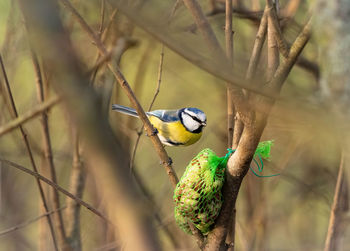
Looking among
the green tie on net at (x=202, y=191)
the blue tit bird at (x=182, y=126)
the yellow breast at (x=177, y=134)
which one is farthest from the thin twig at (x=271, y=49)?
the yellow breast at (x=177, y=134)

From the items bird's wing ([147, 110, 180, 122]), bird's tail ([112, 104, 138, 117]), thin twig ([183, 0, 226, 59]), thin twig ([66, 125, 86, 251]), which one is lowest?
thin twig ([183, 0, 226, 59])

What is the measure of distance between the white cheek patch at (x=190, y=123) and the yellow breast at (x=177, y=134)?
3 cm

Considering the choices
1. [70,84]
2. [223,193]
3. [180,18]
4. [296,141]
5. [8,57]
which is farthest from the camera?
[296,141]

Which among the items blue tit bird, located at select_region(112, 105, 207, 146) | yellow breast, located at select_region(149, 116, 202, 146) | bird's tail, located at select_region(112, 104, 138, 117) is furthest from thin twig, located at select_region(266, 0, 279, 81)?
yellow breast, located at select_region(149, 116, 202, 146)

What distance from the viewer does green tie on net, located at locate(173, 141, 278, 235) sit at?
1.55 m

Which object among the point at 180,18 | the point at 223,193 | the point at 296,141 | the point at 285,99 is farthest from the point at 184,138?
the point at 285,99

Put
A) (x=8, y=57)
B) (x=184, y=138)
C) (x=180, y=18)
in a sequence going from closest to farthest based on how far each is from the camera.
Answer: (x=180, y=18)
(x=8, y=57)
(x=184, y=138)

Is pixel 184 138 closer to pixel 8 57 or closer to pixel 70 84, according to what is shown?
pixel 8 57

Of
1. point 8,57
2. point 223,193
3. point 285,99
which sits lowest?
point 285,99

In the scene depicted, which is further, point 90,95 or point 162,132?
point 162,132

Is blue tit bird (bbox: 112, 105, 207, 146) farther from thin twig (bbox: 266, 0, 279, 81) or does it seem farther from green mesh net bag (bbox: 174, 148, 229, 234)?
thin twig (bbox: 266, 0, 279, 81)

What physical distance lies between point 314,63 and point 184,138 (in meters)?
1.04

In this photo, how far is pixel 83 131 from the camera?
2.40 feet

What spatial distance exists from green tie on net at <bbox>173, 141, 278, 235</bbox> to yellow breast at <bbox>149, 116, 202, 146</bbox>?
153 centimetres
